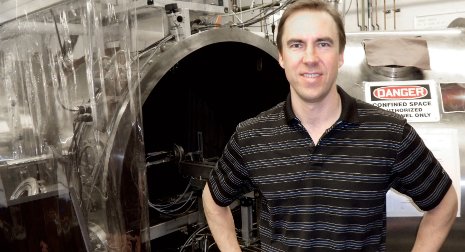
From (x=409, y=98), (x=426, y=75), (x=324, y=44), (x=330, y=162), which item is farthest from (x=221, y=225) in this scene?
(x=426, y=75)

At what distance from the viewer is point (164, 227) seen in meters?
2.09

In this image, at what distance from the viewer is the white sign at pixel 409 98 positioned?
1567 mm

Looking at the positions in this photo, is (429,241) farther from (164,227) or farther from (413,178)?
(164,227)

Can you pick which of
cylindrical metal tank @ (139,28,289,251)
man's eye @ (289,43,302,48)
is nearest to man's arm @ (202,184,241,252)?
man's eye @ (289,43,302,48)

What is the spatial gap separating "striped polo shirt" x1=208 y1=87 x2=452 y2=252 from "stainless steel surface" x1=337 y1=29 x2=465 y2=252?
473 millimetres

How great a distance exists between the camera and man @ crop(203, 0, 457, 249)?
106cm

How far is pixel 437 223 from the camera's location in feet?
3.71

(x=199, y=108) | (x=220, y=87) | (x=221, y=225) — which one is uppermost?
(x=220, y=87)

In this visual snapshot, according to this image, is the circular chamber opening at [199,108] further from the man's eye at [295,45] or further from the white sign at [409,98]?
the man's eye at [295,45]

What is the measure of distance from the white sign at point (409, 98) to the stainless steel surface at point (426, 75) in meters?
0.03

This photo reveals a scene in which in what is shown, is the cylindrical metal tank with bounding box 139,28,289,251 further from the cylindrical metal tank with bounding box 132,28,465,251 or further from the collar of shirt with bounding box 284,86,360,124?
the collar of shirt with bounding box 284,86,360,124

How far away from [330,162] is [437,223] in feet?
1.23

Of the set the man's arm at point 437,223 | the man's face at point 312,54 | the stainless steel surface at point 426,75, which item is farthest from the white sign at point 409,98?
the man's face at point 312,54

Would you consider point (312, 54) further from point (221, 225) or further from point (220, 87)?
point (220, 87)
